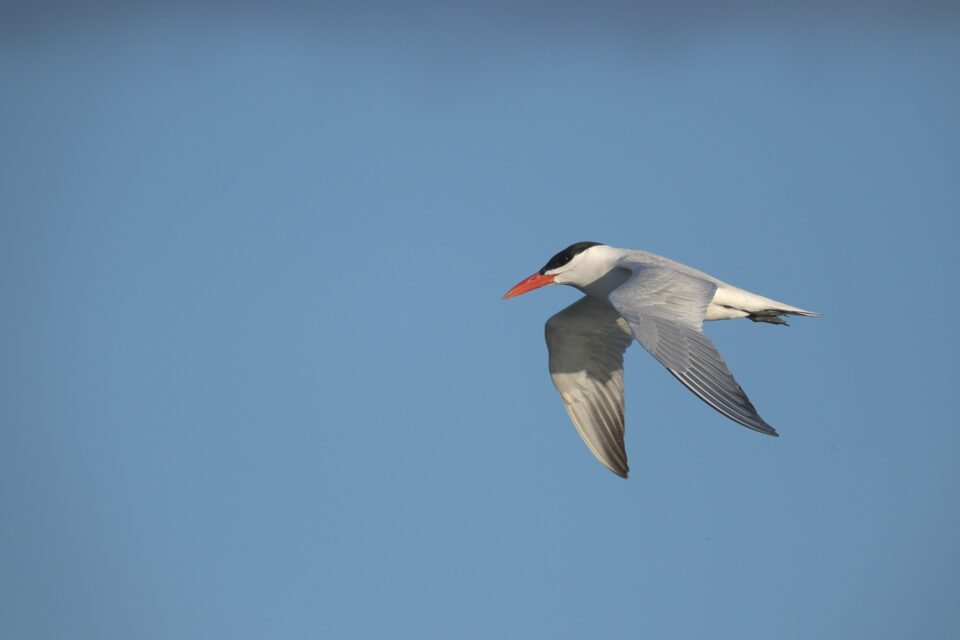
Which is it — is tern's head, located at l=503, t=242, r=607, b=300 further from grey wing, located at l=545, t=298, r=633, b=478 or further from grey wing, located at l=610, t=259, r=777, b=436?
grey wing, located at l=610, t=259, r=777, b=436

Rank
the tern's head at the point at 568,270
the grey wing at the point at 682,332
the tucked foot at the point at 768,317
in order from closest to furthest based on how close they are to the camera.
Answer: the grey wing at the point at 682,332
the tucked foot at the point at 768,317
the tern's head at the point at 568,270

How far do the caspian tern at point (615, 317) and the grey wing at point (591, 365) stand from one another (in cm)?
1

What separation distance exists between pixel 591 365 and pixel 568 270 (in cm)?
117

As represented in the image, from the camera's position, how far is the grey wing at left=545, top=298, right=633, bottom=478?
12.6 metres

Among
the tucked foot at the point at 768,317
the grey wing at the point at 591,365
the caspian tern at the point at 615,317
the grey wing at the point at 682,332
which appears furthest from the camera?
the grey wing at the point at 591,365

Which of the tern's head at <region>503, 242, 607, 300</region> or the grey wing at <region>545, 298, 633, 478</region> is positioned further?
the grey wing at <region>545, 298, 633, 478</region>

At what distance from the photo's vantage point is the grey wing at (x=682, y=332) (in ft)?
27.7

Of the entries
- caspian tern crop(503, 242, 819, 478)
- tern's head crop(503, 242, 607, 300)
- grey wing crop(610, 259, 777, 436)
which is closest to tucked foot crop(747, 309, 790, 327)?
caspian tern crop(503, 242, 819, 478)

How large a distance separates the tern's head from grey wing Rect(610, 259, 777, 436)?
115cm

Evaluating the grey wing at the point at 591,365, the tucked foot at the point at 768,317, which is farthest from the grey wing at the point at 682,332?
the grey wing at the point at 591,365

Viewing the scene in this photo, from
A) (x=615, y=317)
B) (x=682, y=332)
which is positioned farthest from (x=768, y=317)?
(x=682, y=332)

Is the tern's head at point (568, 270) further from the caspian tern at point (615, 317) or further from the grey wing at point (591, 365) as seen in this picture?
the grey wing at point (591, 365)

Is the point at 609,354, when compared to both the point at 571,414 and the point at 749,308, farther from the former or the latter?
the point at 749,308

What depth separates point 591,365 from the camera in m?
12.9
